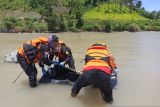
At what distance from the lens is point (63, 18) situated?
44719mm

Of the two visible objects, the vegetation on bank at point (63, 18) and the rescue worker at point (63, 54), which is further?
the vegetation on bank at point (63, 18)

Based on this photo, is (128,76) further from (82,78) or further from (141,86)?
(82,78)

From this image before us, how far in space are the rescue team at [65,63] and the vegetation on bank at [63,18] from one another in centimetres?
2980

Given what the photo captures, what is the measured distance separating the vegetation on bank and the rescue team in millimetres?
29798

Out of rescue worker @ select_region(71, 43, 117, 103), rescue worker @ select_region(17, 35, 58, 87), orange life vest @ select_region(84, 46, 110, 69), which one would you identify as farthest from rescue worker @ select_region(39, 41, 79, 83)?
rescue worker @ select_region(71, 43, 117, 103)

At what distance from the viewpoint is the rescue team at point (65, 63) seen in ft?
23.4

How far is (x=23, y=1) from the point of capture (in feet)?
181

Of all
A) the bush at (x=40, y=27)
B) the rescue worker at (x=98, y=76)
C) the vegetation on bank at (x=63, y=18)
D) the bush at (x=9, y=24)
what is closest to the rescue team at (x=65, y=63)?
the rescue worker at (x=98, y=76)

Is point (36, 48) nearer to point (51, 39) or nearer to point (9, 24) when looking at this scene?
point (51, 39)

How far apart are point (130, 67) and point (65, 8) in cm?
4247

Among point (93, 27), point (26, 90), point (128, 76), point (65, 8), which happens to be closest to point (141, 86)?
point (128, 76)

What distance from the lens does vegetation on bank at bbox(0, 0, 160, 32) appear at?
40.5 metres

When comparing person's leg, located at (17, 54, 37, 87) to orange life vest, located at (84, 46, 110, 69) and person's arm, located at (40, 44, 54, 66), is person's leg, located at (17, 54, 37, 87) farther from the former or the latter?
orange life vest, located at (84, 46, 110, 69)

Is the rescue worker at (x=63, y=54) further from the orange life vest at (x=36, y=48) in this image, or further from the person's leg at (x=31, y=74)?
the person's leg at (x=31, y=74)
